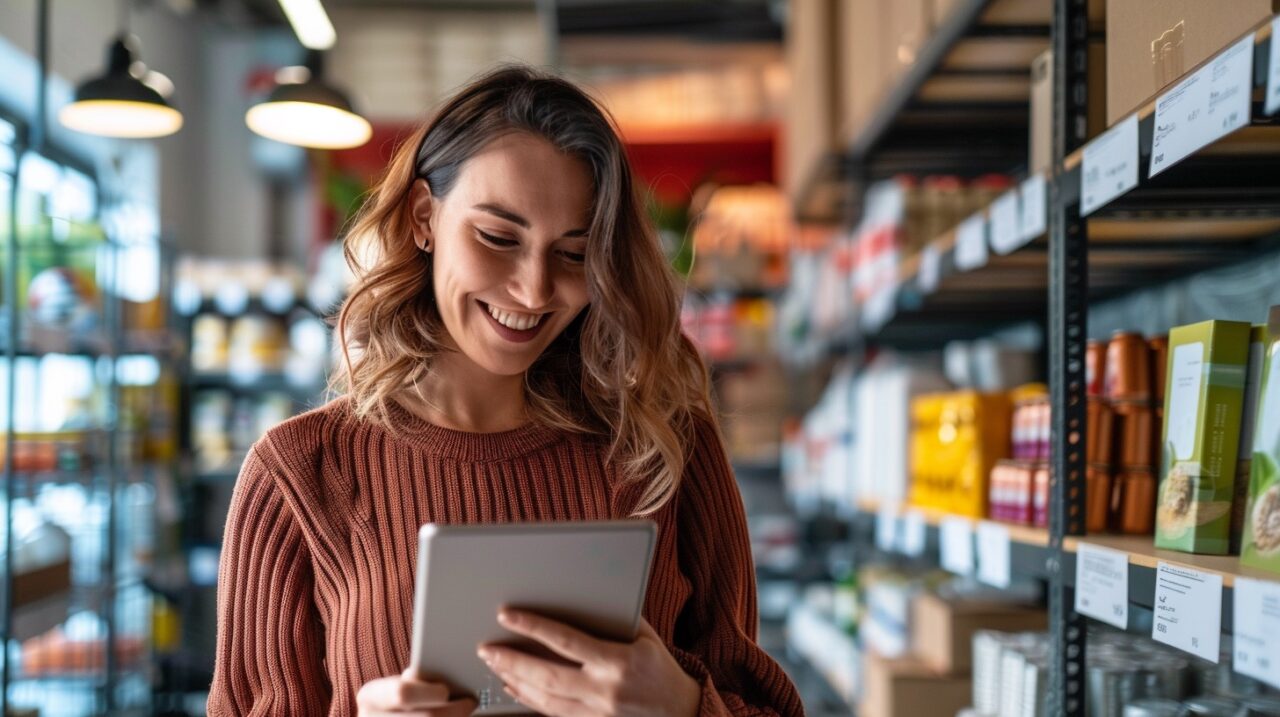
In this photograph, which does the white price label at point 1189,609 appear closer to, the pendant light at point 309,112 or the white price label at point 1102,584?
the white price label at point 1102,584

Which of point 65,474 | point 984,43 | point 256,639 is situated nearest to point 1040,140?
point 984,43

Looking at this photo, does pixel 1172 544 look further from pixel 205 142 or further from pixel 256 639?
pixel 205 142

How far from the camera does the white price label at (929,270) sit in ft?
7.25

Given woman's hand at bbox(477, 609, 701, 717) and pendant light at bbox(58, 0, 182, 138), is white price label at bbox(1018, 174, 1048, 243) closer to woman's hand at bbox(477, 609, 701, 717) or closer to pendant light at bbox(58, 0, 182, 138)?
woman's hand at bbox(477, 609, 701, 717)

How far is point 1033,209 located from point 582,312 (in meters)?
0.67

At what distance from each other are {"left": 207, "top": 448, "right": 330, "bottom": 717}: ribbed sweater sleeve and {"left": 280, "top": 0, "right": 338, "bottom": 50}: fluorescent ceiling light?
7.04 ft

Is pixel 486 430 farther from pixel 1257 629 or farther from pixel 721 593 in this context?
pixel 1257 629

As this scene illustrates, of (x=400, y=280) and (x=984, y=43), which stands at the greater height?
(x=984, y=43)

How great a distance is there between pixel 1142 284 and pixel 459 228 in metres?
1.56

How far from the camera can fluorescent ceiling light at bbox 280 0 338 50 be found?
3167 millimetres

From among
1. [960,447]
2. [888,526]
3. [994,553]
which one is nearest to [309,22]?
[888,526]

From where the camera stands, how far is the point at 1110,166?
136cm

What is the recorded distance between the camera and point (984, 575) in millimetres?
1819

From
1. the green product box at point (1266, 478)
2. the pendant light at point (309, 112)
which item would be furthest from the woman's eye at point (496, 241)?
the pendant light at point (309, 112)
